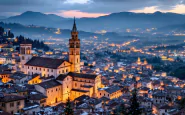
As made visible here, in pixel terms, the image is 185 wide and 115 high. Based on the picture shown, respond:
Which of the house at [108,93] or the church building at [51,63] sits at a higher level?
the church building at [51,63]

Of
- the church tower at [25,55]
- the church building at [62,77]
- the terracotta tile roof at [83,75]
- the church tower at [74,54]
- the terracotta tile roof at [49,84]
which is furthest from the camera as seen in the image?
the church tower at [25,55]

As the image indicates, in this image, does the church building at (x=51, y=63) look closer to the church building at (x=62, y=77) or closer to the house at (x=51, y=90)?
the church building at (x=62, y=77)

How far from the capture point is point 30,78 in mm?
47562

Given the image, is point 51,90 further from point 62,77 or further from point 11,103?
point 11,103

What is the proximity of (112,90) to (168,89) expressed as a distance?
14521mm

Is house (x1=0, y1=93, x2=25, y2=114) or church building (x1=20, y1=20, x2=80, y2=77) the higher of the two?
church building (x1=20, y1=20, x2=80, y2=77)

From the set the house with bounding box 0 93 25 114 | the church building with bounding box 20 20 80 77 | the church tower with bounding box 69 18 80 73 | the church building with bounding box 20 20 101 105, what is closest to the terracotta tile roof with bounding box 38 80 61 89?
the church building with bounding box 20 20 101 105

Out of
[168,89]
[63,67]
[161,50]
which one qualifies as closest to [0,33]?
[63,67]

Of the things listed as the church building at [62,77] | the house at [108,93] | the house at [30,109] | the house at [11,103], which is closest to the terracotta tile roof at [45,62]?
the church building at [62,77]

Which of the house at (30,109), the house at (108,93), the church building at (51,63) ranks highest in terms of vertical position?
the church building at (51,63)

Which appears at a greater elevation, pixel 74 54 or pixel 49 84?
pixel 74 54

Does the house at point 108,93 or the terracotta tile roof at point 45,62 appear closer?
the house at point 108,93

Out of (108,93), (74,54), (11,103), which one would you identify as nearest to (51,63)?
(74,54)

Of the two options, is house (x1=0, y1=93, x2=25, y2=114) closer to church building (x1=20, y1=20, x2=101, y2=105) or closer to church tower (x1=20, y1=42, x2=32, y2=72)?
church building (x1=20, y1=20, x2=101, y2=105)
